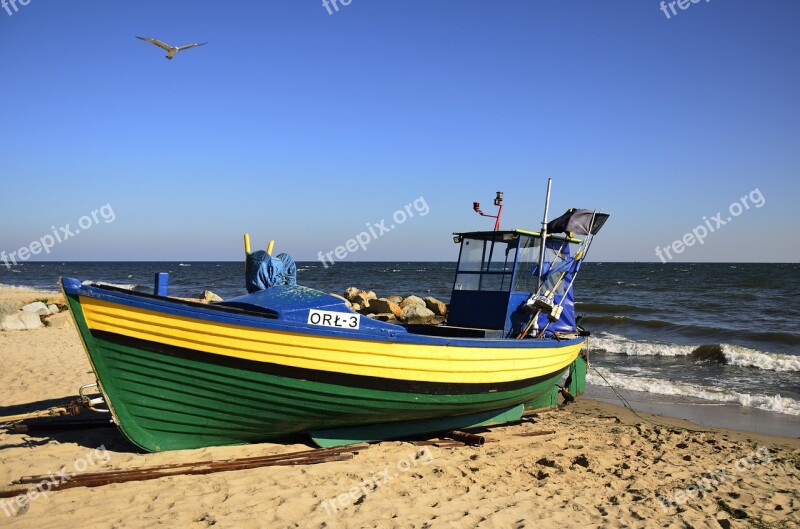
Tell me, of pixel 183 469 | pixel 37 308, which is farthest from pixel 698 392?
pixel 37 308

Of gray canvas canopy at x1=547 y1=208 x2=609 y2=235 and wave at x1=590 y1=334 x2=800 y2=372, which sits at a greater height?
gray canvas canopy at x1=547 y1=208 x2=609 y2=235

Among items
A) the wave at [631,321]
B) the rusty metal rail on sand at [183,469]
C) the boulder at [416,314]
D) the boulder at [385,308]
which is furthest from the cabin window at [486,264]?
the wave at [631,321]

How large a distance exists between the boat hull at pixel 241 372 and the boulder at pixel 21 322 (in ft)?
43.6

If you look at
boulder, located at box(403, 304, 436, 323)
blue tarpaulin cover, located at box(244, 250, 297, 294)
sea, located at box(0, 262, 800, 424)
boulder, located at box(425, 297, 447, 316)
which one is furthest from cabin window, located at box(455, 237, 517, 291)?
boulder, located at box(425, 297, 447, 316)

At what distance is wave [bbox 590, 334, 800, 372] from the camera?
14.9 m

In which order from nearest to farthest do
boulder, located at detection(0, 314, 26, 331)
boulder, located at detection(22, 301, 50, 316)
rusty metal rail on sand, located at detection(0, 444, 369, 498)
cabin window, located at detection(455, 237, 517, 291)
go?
rusty metal rail on sand, located at detection(0, 444, 369, 498), cabin window, located at detection(455, 237, 517, 291), boulder, located at detection(0, 314, 26, 331), boulder, located at detection(22, 301, 50, 316)

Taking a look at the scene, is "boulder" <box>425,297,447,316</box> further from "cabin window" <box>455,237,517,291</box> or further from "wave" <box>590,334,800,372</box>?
"cabin window" <box>455,237,517,291</box>

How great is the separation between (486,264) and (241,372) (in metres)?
4.48

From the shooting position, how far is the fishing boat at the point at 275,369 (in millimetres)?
5516

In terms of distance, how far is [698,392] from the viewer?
38.7 feet

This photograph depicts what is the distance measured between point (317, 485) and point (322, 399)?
906 millimetres

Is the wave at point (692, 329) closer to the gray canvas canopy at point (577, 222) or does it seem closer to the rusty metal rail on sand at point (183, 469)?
the gray canvas canopy at point (577, 222)

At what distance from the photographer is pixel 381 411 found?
6.55 meters

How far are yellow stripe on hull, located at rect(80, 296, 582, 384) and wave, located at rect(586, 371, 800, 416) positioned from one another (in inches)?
258
